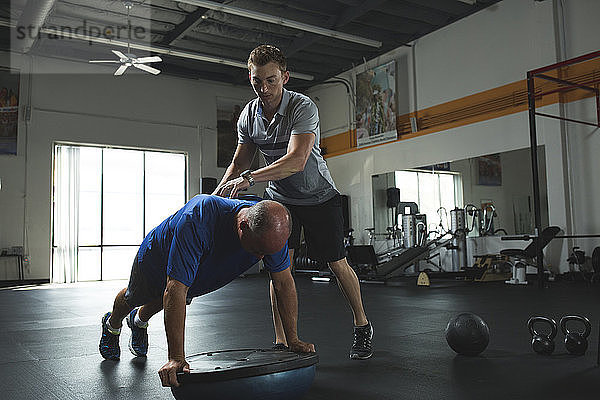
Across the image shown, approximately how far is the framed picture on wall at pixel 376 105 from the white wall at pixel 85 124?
307 cm

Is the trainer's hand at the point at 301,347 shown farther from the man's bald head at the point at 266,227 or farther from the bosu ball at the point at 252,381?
the man's bald head at the point at 266,227

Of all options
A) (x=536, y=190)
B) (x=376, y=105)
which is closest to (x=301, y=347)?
(x=536, y=190)

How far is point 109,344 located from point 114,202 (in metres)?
8.75

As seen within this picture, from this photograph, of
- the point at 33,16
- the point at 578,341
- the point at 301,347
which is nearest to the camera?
the point at 301,347

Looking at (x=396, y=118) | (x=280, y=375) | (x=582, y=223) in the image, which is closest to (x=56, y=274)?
(x=396, y=118)

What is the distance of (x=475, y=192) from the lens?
27.2 feet

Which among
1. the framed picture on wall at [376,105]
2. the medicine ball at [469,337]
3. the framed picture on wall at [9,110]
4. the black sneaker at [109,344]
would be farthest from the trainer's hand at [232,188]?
the framed picture on wall at [9,110]

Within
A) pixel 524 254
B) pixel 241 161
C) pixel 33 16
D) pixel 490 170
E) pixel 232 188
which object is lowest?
pixel 524 254

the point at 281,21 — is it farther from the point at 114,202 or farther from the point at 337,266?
the point at 337,266

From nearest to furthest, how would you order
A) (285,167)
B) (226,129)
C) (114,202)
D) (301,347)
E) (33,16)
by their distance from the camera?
1. (301,347)
2. (285,167)
3. (33,16)
4. (114,202)
5. (226,129)

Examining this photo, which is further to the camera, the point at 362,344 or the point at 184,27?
the point at 184,27

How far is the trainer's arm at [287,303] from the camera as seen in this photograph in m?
1.97

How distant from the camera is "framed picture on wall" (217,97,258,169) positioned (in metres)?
11.7

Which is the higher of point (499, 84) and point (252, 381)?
point (499, 84)
